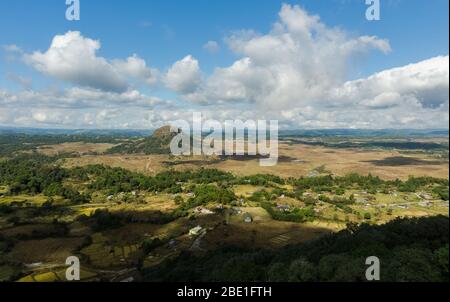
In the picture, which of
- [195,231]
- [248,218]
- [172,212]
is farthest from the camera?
[172,212]

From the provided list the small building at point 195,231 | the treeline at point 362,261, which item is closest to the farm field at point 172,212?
the small building at point 195,231

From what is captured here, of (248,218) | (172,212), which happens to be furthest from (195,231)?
(172,212)

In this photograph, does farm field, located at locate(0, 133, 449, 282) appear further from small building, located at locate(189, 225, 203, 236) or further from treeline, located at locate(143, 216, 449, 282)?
treeline, located at locate(143, 216, 449, 282)

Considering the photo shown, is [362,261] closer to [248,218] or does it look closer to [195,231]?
[195,231]

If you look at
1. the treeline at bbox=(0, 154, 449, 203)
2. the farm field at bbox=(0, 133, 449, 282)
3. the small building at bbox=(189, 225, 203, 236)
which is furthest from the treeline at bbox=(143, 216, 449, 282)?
the treeline at bbox=(0, 154, 449, 203)

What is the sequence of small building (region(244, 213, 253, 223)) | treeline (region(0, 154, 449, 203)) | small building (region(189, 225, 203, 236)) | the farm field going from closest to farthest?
1. the farm field
2. small building (region(189, 225, 203, 236))
3. small building (region(244, 213, 253, 223))
4. treeline (region(0, 154, 449, 203))

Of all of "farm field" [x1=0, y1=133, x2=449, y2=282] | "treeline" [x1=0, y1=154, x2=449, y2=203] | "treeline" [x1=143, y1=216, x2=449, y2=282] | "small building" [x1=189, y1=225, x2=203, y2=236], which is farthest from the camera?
"treeline" [x1=0, y1=154, x2=449, y2=203]

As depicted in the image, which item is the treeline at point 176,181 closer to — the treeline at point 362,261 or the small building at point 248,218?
the small building at point 248,218

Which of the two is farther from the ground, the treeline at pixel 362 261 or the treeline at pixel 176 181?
the treeline at pixel 362 261

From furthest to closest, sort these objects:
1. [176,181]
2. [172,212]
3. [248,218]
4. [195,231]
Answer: [176,181]
[172,212]
[248,218]
[195,231]

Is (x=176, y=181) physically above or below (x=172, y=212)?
above

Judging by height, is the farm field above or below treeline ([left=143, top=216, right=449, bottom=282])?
below
